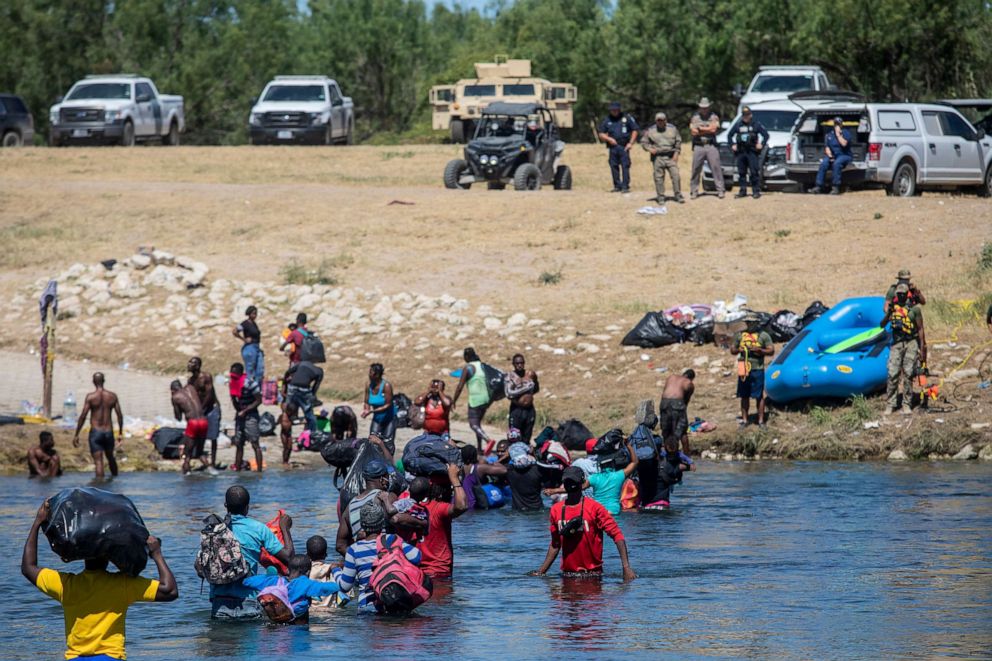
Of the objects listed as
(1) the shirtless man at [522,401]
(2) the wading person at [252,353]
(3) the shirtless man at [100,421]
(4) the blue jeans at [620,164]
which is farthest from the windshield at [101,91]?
(1) the shirtless man at [522,401]

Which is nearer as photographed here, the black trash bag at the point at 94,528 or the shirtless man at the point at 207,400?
the black trash bag at the point at 94,528

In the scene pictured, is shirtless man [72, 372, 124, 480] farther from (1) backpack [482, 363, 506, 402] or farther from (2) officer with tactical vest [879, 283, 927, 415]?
(2) officer with tactical vest [879, 283, 927, 415]

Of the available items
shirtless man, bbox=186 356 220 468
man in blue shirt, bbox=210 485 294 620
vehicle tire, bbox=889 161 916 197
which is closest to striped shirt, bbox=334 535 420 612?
man in blue shirt, bbox=210 485 294 620

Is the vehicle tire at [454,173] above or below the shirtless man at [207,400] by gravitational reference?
above

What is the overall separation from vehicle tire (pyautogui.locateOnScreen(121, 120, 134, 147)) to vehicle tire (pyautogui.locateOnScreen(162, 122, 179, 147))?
229 cm

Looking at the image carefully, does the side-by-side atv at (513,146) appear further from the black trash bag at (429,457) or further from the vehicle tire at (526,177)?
the black trash bag at (429,457)

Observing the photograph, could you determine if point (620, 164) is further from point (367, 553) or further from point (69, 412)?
point (367, 553)

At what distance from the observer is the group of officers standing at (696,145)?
2848 centimetres

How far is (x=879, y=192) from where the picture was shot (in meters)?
32.0

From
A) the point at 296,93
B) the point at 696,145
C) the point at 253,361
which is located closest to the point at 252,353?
the point at 253,361

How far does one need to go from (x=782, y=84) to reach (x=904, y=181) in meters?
6.00

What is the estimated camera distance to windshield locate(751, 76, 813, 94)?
34.7 meters

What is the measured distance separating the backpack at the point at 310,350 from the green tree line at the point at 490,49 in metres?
23.4

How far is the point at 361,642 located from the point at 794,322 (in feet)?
43.4
